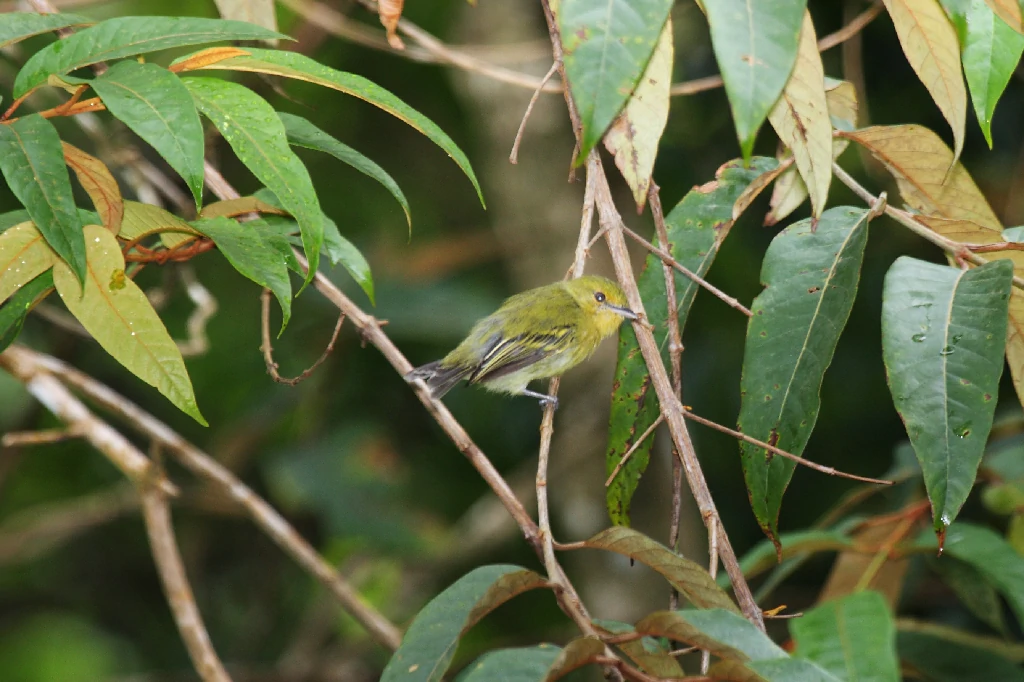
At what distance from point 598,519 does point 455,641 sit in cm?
297

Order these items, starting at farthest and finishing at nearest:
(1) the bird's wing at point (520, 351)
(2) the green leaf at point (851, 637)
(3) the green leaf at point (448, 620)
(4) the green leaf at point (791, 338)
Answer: (1) the bird's wing at point (520, 351) < (2) the green leaf at point (851, 637) < (4) the green leaf at point (791, 338) < (3) the green leaf at point (448, 620)

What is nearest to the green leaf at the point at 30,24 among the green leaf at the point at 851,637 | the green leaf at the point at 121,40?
the green leaf at the point at 121,40

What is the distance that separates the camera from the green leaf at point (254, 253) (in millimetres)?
1660

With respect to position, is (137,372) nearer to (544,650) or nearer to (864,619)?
(544,650)

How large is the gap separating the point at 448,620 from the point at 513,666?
167 millimetres

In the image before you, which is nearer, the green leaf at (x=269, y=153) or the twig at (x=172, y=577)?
the green leaf at (x=269, y=153)

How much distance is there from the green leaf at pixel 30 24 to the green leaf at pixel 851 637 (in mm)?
1836

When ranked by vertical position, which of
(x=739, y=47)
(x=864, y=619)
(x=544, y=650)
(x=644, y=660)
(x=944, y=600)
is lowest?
(x=944, y=600)

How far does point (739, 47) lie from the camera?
4.53 feet

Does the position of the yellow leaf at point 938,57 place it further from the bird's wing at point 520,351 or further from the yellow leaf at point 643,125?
the bird's wing at point 520,351

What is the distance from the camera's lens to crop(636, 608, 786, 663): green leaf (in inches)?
56.6

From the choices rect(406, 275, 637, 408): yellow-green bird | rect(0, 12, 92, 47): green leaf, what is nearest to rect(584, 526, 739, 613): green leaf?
rect(0, 12, 92, 47): green leaf

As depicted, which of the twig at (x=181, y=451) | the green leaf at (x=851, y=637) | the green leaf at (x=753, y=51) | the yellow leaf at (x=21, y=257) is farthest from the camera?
the twig at (x=181, y=451)

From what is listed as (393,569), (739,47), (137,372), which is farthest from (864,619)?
(393,569)
